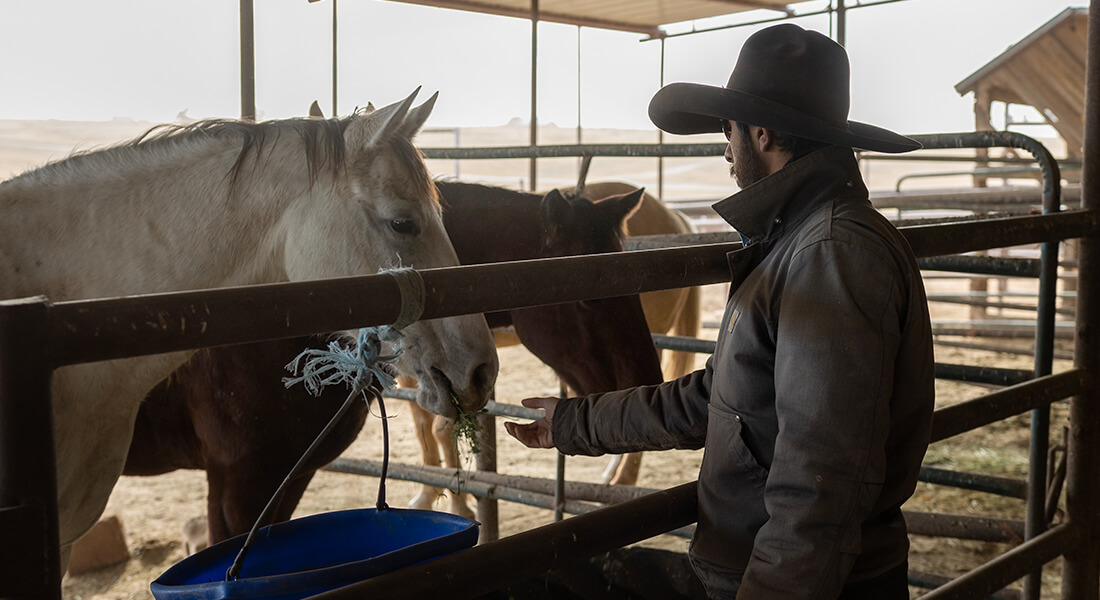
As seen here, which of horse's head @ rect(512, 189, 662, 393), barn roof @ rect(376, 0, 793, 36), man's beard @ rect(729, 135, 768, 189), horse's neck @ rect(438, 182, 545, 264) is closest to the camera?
man's beard @ rect(729, 135, 768, 189)

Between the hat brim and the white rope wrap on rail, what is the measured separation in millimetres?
552

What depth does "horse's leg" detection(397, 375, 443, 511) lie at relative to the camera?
463 centimetres

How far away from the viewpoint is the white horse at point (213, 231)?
172 centimetres

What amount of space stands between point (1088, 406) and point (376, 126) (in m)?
2.12

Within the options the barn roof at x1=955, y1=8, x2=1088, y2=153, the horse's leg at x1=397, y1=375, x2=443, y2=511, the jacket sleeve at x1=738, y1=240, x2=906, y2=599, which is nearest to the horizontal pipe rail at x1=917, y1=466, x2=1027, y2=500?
the jacket sleeve at x1=738, y1=240, x2=906, y2=599

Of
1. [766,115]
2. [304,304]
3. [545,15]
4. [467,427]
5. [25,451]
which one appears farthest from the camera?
[545,15]

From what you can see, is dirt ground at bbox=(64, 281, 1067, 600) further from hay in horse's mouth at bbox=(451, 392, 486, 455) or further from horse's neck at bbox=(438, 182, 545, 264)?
hay in horse's mouth at bbox=(451, 392, 486, 455)

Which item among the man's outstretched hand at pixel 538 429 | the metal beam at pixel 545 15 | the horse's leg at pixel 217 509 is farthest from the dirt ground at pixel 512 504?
the metal beam at pixel 545 15

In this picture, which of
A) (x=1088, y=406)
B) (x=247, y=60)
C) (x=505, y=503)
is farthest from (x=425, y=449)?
(x=1088, y=406)

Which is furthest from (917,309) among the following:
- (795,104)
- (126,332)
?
(126,332)

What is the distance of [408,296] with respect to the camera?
958 millimetres

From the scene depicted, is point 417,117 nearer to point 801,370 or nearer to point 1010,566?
point 801,370

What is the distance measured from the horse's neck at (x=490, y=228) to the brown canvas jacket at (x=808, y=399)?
73.8 inches

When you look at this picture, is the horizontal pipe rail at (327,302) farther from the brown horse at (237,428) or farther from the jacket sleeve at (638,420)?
the brown horse at (237,428)
